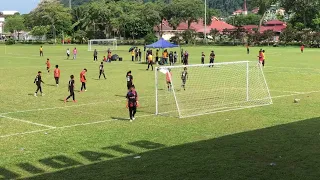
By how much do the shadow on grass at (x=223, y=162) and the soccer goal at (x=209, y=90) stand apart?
5.60 meters

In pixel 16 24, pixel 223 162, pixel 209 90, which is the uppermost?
pixel 16 24

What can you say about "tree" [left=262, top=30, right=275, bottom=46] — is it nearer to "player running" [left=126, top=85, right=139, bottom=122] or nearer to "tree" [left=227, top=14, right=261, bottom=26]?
"tree" [left=227, top=14, right=261, bottom=26]

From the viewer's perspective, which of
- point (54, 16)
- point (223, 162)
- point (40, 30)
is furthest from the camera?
point (40, 30)

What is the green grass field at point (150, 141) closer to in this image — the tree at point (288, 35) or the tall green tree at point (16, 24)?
the tree at point (288, 35)

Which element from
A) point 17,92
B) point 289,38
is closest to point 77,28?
point 289,38

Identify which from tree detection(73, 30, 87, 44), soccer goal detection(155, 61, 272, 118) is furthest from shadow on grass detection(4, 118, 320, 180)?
tree detection(73, 30, 87, 44)

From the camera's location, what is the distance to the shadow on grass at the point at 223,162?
444 inches

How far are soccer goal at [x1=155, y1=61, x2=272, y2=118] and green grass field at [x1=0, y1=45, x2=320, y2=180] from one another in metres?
0.85

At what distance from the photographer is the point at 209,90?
2761 cm

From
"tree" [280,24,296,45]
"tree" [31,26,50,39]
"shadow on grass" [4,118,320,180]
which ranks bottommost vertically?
"shadow on grass" [4,118,320,180]

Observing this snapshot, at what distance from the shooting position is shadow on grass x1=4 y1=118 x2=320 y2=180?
37.0 feet

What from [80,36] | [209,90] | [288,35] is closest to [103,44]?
[80,36]

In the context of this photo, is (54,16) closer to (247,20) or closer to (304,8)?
(304,8)

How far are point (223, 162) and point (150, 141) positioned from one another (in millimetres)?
3339
